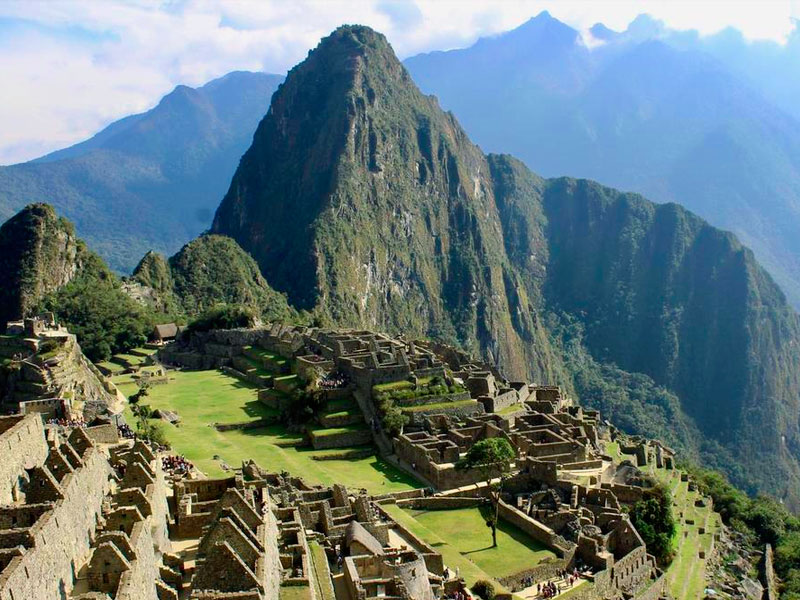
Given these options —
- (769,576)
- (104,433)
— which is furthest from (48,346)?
(769,576)

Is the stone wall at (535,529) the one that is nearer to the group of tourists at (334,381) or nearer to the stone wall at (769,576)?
the stone wall at (769,576)

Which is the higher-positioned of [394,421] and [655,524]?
[394,421]

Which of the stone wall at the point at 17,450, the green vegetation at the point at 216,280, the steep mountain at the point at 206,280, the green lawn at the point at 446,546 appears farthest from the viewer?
the green vegetation at the point at 216,280

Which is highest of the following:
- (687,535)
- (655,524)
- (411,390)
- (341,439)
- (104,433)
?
(104,433)

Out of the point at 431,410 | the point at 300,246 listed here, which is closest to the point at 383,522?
the point at 431,410

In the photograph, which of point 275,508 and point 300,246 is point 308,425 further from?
point 300,246

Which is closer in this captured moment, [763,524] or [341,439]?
[341,439]

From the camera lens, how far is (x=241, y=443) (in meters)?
44.5

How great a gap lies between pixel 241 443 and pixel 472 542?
51.0 ft

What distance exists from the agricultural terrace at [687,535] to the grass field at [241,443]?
12784 mm

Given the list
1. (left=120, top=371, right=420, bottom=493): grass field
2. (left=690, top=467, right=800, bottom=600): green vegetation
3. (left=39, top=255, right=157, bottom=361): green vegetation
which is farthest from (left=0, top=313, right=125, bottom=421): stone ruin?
(left=690, top=467, right=800, bottom=600): green vegetation

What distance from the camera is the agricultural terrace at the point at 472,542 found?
30.8 metres

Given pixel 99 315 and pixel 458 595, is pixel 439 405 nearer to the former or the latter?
pixel 458 595

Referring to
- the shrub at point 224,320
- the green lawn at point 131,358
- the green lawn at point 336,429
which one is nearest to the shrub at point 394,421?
the green lawn at point 336,429
